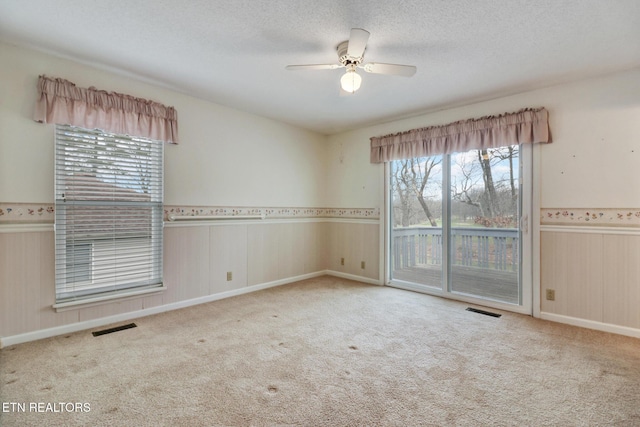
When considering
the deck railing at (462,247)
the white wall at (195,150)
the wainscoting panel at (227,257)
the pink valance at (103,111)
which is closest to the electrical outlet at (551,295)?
the deck railing at (462,247)

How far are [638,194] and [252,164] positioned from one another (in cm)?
404

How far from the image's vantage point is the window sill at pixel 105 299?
102 inches

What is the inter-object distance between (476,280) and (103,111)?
14.5ft

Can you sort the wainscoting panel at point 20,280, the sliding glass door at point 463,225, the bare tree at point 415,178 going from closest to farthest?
1. the wainscoting panel at point 20,280
2. the sliding glass door at point 463,225
3. the bare tree at point 415,178

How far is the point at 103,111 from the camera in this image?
2.74 m

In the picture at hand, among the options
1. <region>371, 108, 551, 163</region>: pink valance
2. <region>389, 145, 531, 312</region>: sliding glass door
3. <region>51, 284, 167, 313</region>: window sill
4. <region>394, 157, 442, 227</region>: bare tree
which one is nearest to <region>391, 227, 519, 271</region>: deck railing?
<region>389, 145, 531, 312</region>: sliding glass door

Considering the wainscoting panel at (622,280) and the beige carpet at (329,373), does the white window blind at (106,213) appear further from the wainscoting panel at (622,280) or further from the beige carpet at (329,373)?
the wainscoting panel at (622,280)

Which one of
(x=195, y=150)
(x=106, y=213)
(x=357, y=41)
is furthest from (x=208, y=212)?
(x=357, y=41)

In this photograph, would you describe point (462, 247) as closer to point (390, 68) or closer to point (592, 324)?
point (592, 324)

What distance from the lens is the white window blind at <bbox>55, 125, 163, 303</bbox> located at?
8.62 feet

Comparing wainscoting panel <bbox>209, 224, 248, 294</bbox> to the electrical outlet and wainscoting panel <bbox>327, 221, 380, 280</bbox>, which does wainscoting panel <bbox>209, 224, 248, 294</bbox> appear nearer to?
wainscoting panel <bbox>327, 221, 380, 280</bbox>

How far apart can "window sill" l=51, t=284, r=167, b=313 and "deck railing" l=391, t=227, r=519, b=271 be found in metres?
3.12

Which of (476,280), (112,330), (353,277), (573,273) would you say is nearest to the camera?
(112,330)

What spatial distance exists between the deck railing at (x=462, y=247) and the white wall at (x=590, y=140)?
578 millimetres
